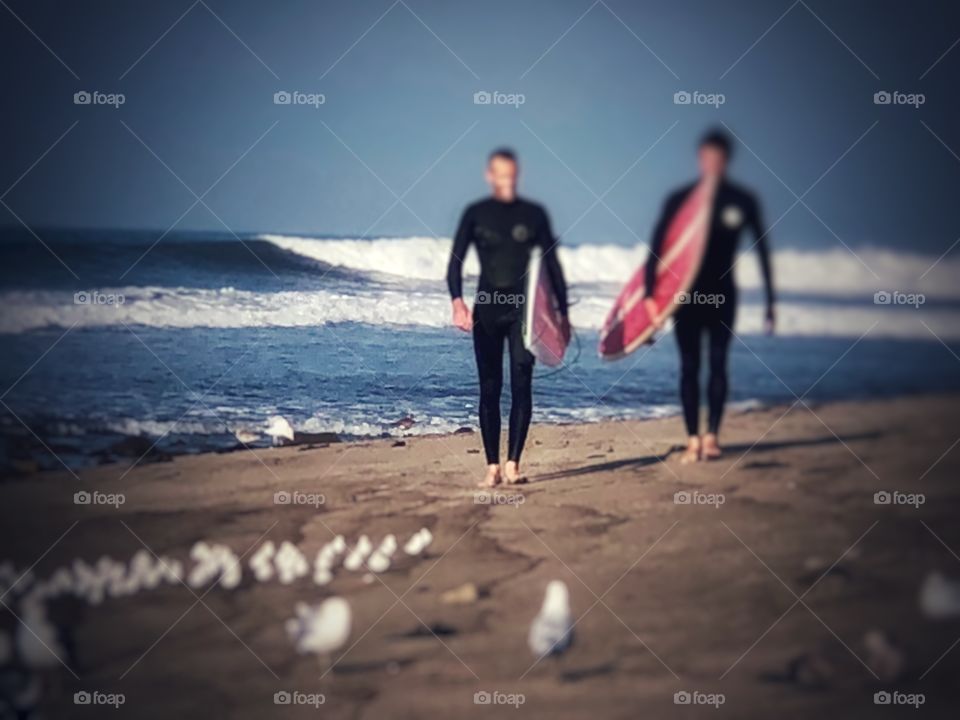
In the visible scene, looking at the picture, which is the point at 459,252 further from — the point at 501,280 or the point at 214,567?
the point at 214,567

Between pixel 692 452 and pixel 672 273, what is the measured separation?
757 millimetres

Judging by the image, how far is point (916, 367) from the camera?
3.80 meters

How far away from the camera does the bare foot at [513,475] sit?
12.7 ft

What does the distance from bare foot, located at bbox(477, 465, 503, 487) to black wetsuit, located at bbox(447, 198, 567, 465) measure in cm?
18

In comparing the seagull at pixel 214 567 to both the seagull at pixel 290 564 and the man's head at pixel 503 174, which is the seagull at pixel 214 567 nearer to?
the seagull at pixel 290 564

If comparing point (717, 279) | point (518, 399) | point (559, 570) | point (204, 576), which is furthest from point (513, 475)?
point (204, 576)

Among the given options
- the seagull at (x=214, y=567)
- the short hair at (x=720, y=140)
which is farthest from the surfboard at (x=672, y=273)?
the seagull at (x=214, y=567)

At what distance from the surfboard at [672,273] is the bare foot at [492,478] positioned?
2.48 feet

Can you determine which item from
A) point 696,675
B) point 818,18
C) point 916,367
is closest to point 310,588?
point 696,675

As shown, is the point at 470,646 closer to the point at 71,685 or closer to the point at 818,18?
the point at 71,685

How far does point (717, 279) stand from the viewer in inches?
147

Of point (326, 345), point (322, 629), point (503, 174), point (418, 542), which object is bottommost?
point (322, 629)

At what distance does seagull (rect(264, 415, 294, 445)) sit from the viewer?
4062mm

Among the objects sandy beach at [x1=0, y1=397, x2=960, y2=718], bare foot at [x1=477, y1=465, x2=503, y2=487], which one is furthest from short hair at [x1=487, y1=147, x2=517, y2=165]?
bare foot at [x1=477, y1=465, x2=503, y2=487]
